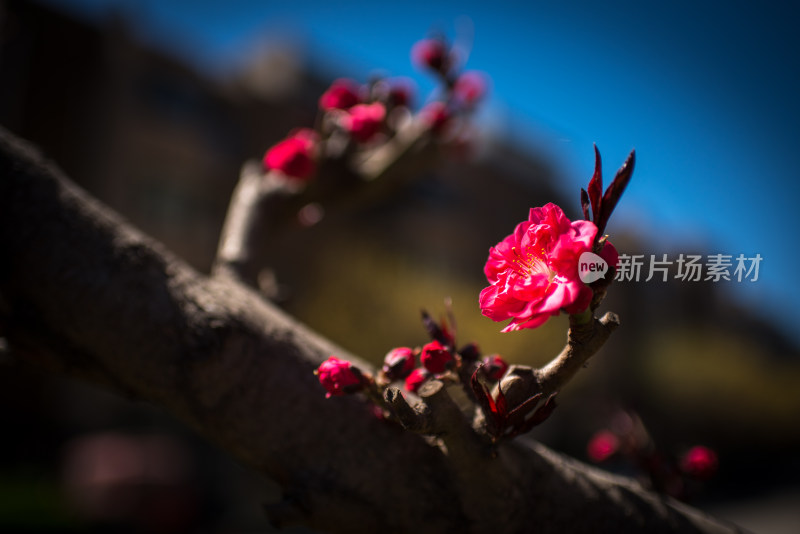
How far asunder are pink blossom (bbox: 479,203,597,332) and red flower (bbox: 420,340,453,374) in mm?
195

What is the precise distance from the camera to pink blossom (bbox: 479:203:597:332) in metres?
0.75

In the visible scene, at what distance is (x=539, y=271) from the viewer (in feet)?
2.80

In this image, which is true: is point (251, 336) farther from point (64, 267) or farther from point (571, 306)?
point (571, 306)

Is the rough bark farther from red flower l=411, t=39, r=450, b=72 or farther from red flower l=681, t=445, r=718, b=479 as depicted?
red flower l=411, t=39, r=450, b=72

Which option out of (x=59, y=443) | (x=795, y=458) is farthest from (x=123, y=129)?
(x=795, y=458)

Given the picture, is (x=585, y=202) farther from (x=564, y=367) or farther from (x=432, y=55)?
(x=432, y=55)

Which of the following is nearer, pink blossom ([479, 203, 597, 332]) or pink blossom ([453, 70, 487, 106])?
pink blossom ([479, 203, 597, 332])

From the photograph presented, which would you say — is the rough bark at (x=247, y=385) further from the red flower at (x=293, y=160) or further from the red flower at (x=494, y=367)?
the red flower at (x=293, y=160)

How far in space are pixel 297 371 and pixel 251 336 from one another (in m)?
0.13

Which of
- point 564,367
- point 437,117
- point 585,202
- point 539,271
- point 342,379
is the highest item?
point 437,117

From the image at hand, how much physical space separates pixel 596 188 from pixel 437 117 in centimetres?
134

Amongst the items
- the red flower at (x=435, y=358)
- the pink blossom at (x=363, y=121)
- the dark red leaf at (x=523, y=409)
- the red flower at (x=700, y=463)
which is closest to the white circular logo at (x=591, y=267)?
the dark red leaf at (x=523, y=409)

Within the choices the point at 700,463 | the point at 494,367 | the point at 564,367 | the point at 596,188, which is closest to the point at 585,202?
the point at 596,188

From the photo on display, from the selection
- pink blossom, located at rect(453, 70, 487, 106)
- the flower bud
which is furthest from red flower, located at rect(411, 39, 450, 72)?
the flower bud
